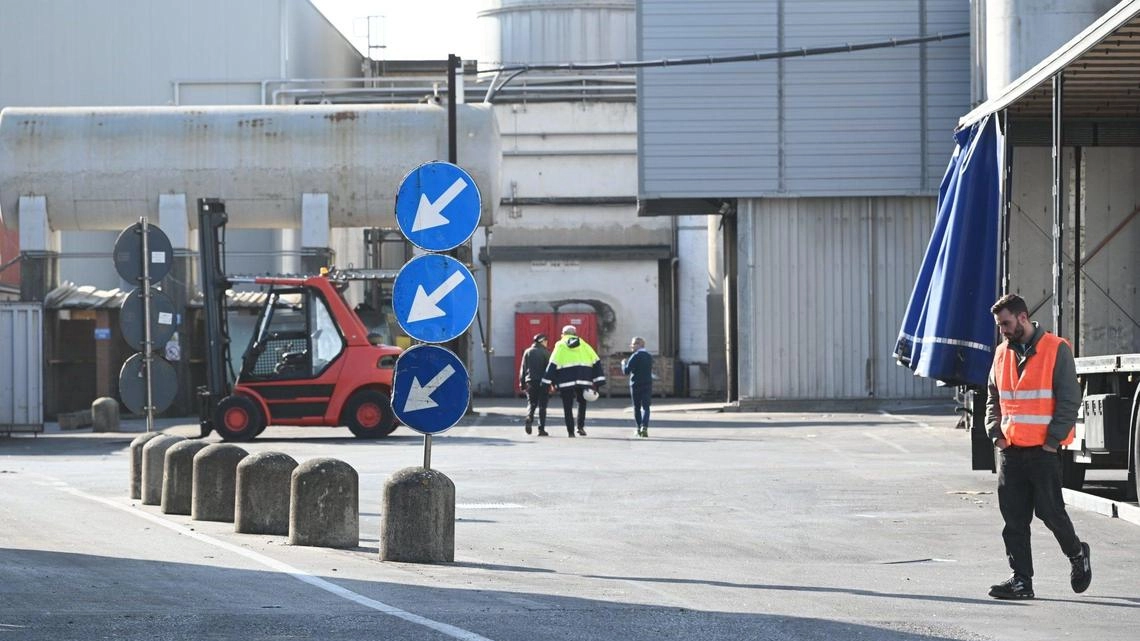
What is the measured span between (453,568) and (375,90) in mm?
31455

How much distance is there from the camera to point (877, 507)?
49.9ft

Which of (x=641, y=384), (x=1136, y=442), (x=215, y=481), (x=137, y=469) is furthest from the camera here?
(x=641, y=384)

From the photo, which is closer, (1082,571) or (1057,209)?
(1082,571)

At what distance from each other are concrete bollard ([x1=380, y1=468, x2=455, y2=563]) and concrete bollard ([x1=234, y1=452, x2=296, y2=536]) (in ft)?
6.23

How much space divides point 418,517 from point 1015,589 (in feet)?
12.4

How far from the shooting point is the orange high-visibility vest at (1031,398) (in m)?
9.91

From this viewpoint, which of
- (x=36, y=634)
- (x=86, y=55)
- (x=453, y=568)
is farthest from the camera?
(x=86, y=55)

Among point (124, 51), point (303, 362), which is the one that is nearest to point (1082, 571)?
point (303, 362)

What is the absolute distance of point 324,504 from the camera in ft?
39.2

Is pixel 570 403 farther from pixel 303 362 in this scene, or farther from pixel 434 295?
pixel 434 295

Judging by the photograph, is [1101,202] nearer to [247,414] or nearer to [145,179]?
[247,414]

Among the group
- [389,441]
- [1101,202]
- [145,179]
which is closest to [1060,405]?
[1101,202]

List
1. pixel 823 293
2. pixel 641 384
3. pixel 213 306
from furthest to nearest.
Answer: pixel 823 293 < pixel 213 306 < pixel 641 384

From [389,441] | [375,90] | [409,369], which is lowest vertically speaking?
[389,441]
